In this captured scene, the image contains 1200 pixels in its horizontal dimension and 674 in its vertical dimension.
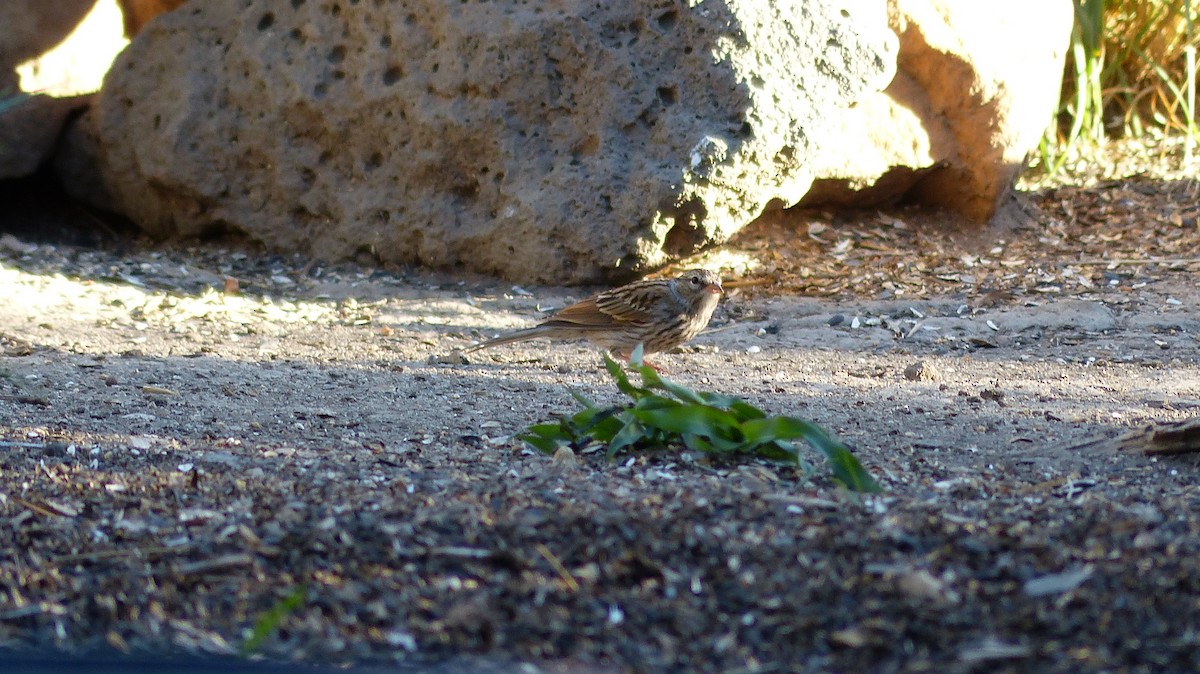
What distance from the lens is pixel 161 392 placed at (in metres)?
5.05

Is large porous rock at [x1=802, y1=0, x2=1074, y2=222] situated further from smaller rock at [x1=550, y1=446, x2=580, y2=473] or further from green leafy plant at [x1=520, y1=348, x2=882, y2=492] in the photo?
smaller rock at [x1=550, y1=446, x2=580, y2=473]

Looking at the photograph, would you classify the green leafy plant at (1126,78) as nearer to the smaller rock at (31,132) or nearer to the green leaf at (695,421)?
the green leaf at (695,421)

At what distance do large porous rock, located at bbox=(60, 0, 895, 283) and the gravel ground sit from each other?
4.97 ft

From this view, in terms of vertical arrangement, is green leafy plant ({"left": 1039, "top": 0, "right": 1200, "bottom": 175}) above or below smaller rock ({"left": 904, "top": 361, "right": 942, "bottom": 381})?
above

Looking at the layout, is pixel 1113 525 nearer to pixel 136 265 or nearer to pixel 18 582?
pixel 18 582

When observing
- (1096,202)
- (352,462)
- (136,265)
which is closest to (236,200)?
(136,265)

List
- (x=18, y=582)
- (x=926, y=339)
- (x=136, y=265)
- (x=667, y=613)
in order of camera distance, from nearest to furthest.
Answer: (x=667, y=613) < (x=18, y=582) < (x=926, y=339) < (x=136, y=265)

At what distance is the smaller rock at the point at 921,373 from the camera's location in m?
5.66

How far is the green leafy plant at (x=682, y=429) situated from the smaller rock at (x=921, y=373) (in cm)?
198

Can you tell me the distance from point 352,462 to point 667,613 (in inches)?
57.3

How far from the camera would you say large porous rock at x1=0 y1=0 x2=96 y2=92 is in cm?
902

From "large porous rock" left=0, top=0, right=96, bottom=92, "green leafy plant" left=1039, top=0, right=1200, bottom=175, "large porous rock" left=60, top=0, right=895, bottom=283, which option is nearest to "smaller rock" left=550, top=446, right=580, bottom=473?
"large porous rock" left=60, top=0, right=895, bottom=283

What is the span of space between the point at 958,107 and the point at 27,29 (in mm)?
6404

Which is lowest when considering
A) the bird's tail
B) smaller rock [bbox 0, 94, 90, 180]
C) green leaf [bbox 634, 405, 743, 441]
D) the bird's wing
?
the bird's tail
